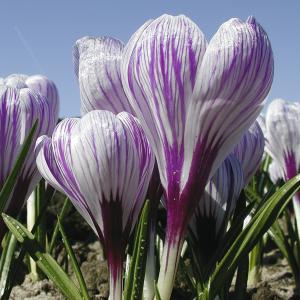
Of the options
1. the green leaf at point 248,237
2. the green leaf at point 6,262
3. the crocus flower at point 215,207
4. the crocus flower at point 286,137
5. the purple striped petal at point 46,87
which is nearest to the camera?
the green leaf at point 248,237

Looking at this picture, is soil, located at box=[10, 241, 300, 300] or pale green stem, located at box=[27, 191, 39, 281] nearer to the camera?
soil, located at box=[10, 241, 300, 300]

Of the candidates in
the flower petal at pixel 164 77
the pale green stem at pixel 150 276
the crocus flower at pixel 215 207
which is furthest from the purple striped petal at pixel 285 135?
the flower petal at pixel 164 77

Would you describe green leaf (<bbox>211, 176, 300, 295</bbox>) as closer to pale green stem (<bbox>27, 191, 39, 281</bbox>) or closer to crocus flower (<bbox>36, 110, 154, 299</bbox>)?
crocus flower (<bbox>36, 110, 154, 299</bbox>)

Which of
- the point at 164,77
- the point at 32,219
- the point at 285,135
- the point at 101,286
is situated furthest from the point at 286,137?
the point at 164,77

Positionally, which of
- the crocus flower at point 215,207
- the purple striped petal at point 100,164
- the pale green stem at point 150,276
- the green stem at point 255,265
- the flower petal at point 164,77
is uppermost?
the flower petal at point 164,77

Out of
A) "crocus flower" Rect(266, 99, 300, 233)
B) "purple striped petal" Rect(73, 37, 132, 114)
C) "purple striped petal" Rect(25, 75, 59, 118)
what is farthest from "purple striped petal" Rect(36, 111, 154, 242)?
"crocus flower" Rect(266, 99, 300, 233)

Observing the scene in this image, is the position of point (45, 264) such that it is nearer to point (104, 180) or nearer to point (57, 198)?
point (104, 180)

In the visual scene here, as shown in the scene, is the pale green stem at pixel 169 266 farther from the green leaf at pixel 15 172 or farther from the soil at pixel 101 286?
the soil at pixel 101 286

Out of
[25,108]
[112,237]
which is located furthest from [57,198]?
[112,237]
